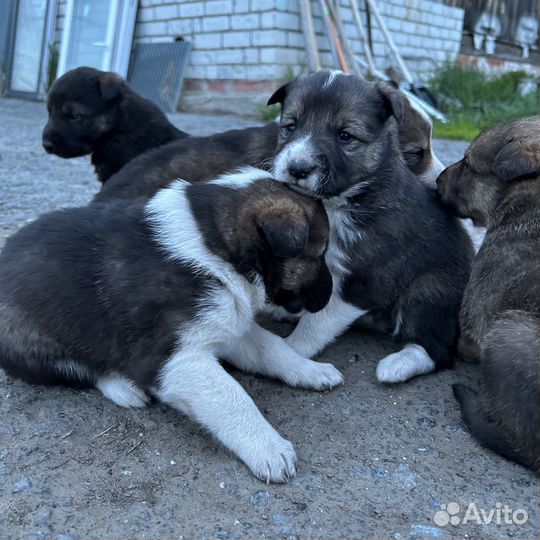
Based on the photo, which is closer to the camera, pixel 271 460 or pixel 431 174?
pixel 271 460

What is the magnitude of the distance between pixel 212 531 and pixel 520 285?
2.03 m

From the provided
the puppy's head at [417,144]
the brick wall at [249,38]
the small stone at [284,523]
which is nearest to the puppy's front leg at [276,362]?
the small stone at [284,523]

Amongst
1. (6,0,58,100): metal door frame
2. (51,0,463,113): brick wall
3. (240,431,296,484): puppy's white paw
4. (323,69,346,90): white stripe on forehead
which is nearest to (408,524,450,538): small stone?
(240,431,296,484): puppy's white paw

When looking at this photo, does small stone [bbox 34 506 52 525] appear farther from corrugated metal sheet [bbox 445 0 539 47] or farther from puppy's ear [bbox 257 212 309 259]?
corrugated metal sheet [bbox 445 0 539 47]

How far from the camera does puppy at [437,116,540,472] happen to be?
9.40 ft

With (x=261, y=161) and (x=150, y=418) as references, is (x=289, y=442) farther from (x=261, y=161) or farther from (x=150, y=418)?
(x=261, y=161)

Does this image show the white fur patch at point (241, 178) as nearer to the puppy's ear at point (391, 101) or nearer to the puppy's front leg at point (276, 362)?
the puppy's front leg at point (276, 362)

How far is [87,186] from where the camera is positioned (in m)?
7.96

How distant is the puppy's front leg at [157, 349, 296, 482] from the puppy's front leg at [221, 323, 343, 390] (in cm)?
47

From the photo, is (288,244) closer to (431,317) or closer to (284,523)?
(284,523)

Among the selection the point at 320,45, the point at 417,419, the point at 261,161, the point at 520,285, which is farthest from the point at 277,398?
the point at 320,45

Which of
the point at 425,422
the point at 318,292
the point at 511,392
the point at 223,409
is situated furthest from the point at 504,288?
the point at 223,409

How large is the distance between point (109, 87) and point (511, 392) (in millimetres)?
4772

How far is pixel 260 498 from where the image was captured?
2.69 m
